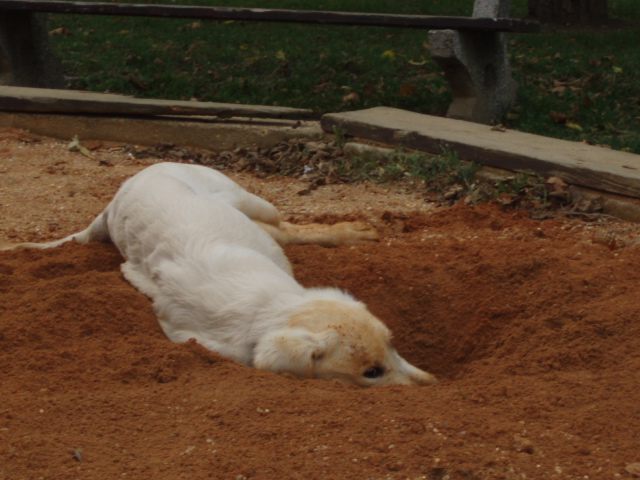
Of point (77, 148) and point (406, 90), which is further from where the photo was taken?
point (406, 90)

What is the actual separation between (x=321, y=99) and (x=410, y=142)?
8.56ft

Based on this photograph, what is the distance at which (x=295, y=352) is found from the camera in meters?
3.15

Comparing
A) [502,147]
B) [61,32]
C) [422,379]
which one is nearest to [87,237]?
[422,379]

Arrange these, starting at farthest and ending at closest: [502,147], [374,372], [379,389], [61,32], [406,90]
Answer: [61,32] < [406,90] < [502,147] < [374,372] < [379,389]

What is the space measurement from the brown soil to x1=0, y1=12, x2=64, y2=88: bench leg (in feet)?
12.7

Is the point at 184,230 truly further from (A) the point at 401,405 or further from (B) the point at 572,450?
(B) the point at 572,450

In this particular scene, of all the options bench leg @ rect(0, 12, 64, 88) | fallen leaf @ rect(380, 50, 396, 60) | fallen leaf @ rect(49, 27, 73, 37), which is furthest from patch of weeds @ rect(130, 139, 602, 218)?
fallen leaf @ rect(49, 27, 73, 37)

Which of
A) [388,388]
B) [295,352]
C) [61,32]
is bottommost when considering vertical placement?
[388,388]

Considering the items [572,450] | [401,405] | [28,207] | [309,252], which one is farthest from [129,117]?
[572,450]

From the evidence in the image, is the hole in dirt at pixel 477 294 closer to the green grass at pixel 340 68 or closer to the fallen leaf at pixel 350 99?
the green grass at pixel 340 68

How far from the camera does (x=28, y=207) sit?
5660 millimetres

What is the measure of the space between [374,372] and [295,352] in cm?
36

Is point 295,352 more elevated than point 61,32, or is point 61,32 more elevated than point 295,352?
point 61,32

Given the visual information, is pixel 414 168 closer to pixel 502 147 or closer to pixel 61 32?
pixel 502 147
